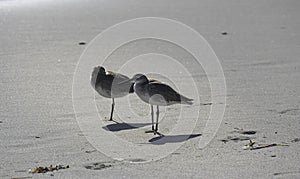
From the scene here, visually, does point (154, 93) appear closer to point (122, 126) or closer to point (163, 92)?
point (163, 92)

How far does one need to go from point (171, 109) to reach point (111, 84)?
24.0 inches

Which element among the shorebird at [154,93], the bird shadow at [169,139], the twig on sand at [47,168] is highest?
the shorebird at [154,93]

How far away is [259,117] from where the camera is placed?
238 inches

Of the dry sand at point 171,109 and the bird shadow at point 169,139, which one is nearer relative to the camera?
the dry sand at point 171,109

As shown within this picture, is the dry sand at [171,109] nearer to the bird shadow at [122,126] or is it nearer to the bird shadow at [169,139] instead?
the bird shadow at [169,139]

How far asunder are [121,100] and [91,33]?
392 centimetres

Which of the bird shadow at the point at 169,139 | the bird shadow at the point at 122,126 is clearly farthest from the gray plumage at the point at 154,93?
the bird shadow at the point at 169,139

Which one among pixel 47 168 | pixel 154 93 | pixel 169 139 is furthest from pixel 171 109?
pixel 47 168

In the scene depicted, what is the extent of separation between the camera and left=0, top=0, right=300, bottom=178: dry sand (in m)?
4.80

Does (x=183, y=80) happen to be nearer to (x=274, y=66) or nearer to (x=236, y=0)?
(x=274, y=66)

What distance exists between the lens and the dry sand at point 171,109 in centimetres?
480

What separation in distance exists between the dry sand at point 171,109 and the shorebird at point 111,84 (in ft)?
0.65

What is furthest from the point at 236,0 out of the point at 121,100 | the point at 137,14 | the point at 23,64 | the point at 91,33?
the point at 121,100

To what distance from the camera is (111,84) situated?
21.0 feet
